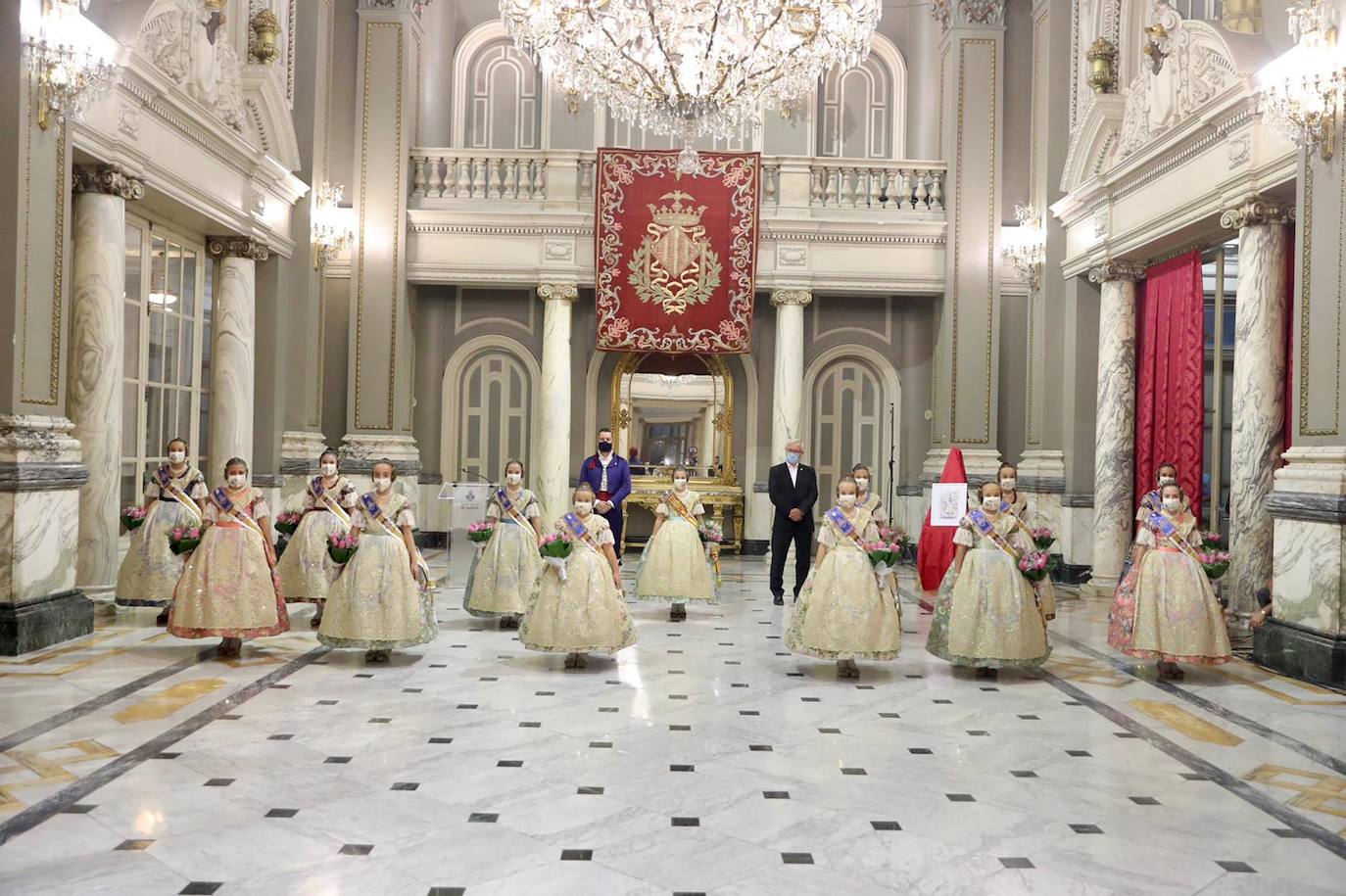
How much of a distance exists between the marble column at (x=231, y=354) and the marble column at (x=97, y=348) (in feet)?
7.47

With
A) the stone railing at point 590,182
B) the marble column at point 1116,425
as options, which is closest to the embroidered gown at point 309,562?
the stone railing at point 590,182

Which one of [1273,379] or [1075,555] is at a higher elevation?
[1273,379]

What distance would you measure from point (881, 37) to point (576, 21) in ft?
27.2

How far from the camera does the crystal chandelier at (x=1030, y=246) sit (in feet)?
43.0

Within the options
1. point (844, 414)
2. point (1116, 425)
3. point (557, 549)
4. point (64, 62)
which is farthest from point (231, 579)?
point (844, 414)

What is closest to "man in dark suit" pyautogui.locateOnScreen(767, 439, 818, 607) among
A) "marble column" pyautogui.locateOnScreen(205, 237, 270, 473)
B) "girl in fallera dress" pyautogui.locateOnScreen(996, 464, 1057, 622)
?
"girl in fallera dress" pyautogui.locateOnScreen(996, 464, 1057, 622)

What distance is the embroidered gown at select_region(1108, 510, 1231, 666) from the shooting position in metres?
7.15

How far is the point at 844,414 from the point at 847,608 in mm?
9031

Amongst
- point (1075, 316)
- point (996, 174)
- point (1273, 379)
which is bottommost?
point (1273, 379)

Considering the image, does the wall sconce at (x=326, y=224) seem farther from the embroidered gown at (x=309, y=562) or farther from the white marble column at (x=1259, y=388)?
the white marble column at (x=1259, y=388)

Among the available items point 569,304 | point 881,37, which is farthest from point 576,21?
point 881,37

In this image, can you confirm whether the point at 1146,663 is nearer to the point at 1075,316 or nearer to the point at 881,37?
the point at 1075,316

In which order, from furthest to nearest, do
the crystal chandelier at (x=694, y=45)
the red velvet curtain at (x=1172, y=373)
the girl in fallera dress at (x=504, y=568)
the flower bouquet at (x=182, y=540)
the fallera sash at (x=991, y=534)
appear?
the red velvet curtain at (x=1172, y=373) → the crystal chandelier at (x=694, y=45) → the girl in fallera dress at (x=504, y=568) → the flower bouquet at (x=182, y=540) → the fallera sash at (x=991, y=534)

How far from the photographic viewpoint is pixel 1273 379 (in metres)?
8.74
